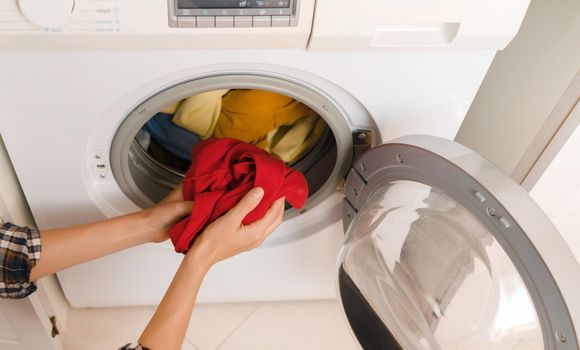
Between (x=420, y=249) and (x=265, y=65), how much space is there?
329mm

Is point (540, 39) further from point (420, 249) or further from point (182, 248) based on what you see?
point (182, 248)

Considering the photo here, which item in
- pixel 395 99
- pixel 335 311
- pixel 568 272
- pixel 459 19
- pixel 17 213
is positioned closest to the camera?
pixel 568 272

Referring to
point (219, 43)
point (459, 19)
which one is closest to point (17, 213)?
point (219, 43)

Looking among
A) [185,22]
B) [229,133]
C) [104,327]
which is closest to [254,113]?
[229,133]

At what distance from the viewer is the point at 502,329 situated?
2.11 ft

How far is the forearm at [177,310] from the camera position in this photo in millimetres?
726

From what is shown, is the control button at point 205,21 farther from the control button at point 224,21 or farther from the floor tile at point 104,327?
the floor tile at point 104,327

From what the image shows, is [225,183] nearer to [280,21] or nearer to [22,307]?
[280,21]

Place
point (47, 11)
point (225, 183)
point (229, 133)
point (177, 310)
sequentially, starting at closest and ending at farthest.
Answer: point (47, 11)
point (177, 310)
point (225, 183)
point (229, 133)

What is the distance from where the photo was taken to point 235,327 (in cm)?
122

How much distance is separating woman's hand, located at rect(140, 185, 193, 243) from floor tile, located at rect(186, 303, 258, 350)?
389 mm

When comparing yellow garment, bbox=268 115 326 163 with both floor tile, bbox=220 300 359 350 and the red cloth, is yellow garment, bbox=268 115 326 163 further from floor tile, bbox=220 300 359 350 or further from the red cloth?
floor tile, bbox=220 300 359 350

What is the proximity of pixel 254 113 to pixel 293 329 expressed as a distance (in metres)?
0.55

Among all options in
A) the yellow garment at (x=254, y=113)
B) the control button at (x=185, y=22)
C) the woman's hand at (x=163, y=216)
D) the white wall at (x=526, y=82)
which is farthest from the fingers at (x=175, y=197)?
the white wall at (x=526, y=82)
